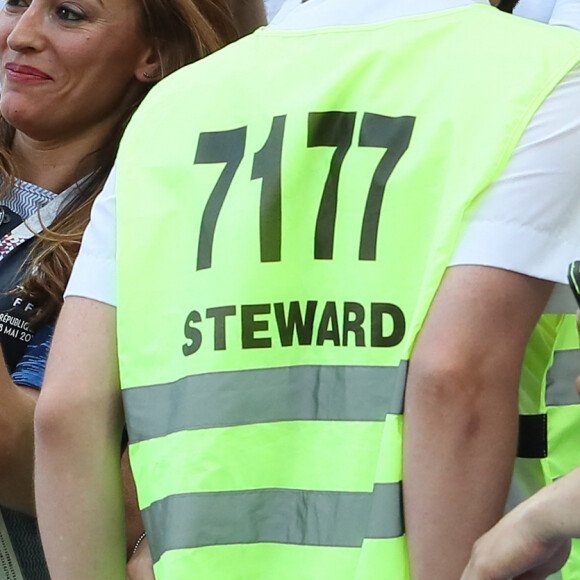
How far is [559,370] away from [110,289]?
0.47 meters

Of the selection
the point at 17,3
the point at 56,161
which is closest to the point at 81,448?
the point at 56,161

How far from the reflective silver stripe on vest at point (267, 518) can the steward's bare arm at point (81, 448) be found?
11cm

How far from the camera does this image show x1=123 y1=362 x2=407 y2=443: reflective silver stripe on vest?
1202mm

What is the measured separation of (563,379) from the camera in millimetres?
1369

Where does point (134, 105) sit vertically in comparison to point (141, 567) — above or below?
above

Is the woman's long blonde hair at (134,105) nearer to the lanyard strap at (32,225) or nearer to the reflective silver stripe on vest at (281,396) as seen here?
the lanyard strap at (32,225)

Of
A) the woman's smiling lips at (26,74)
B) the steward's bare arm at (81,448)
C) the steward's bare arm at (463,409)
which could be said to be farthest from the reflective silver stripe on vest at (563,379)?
the woman's smiling lips at (26,74)

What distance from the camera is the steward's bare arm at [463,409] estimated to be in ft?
3.66

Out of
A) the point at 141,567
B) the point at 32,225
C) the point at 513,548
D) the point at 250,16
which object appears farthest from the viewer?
the point at 250,16

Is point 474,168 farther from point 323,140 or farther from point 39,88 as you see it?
point 39,88

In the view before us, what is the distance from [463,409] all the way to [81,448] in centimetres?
43

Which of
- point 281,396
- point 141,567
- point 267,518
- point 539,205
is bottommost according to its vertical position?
point 141,567

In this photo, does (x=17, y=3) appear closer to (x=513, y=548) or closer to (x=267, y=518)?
(x=267, y=518)

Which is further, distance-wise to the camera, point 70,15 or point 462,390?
point 70,15
